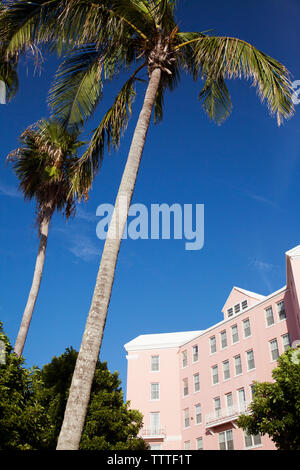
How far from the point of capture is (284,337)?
111ft

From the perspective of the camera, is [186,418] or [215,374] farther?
[186,418]

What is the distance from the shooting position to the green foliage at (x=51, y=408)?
11.0 metres

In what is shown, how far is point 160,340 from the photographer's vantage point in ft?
157

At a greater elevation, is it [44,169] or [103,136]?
[44,169]

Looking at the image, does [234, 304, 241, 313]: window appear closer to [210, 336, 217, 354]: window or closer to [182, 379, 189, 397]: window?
[210, 336, 217, 354]: window

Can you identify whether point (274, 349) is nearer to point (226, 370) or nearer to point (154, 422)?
point (226, 370)

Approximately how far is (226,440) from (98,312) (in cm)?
3445

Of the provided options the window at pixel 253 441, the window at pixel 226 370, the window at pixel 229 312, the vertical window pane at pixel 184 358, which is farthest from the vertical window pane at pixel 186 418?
the window at pixel 229 312

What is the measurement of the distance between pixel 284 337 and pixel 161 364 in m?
16.2

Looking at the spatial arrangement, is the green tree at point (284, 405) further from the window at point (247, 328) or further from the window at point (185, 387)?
the window at point (185, 387)

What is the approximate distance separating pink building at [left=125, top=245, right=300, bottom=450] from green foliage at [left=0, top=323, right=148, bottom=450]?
1598 cm

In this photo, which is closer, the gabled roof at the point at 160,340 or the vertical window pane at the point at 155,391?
the vertical window pane at the point at 155,391

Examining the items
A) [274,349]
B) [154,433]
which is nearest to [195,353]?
[154,433]
